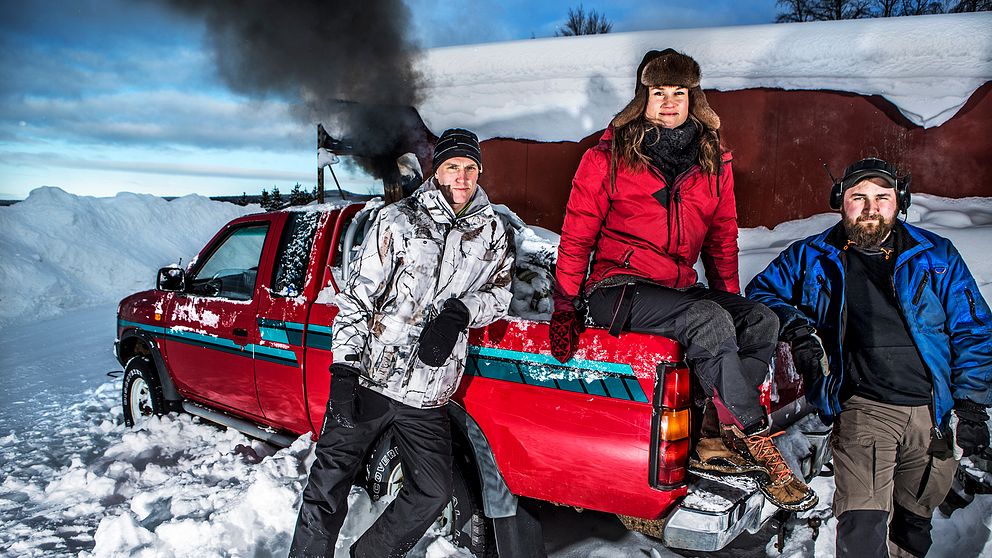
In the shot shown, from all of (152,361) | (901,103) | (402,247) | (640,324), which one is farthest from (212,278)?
(901,103)

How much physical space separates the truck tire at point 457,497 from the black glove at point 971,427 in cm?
194

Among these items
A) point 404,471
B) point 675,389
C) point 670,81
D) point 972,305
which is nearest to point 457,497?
point 404,471

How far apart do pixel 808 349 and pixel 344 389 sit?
186 cm

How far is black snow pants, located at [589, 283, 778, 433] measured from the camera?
2203mm

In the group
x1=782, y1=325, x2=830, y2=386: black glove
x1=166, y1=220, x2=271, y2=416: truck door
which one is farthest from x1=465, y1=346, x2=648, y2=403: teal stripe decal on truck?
x1=166, y1=220, x2=271, y2=416: truck door

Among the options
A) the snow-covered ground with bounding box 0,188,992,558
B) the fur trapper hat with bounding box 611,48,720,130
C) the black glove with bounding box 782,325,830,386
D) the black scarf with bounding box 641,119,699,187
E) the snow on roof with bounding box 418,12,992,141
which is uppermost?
the snow on roof with bounding box 418,12,992,141

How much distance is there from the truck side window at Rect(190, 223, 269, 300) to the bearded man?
3170mm

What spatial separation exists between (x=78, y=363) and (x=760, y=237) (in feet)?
28.3

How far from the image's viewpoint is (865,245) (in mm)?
2539

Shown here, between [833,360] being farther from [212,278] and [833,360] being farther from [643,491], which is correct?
[212,278]

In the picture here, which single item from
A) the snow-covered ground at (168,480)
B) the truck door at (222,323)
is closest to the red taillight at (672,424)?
the snow-covered ground at (168,480)

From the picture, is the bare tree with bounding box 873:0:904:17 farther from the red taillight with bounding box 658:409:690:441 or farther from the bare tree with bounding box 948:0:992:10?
the red taillight with bounding box 658:409:690:441

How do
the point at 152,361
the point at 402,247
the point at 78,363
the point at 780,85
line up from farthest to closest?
1. the point at 780,85
2. the point at 78,363
3. the point at 152,361
4. the point at 402,247

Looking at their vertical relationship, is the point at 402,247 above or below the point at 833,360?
above
